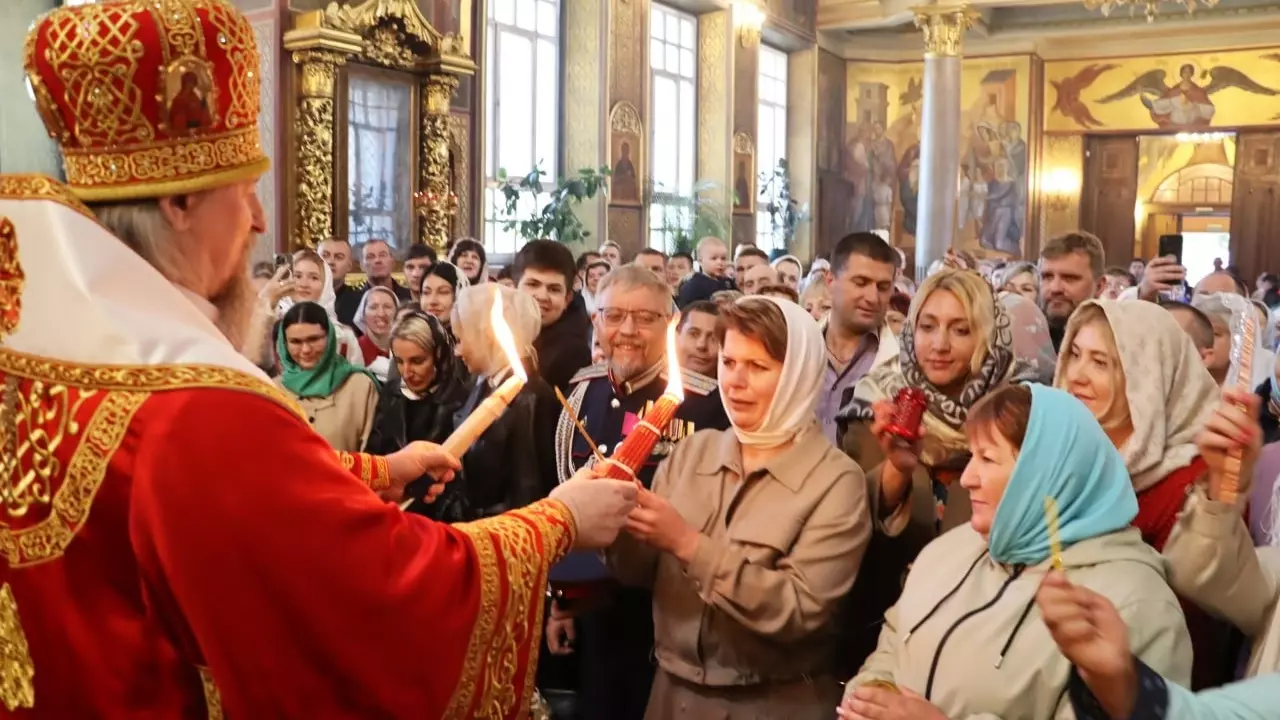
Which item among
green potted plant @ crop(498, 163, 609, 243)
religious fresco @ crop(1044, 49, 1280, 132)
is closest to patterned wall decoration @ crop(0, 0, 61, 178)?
green potted plant @ crop(498, 163, 609, 243)

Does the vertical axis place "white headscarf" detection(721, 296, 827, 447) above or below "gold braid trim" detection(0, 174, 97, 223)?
below

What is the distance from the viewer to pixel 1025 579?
2.04 meters

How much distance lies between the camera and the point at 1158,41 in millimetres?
20000

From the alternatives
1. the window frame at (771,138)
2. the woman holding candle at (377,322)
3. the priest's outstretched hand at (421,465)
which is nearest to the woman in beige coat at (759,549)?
the priest's outstretched hand at (421,465)

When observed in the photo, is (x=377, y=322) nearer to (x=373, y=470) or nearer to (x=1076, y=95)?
(x=373, y=470)

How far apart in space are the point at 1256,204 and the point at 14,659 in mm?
22315

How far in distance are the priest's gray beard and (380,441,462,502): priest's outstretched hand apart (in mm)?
410

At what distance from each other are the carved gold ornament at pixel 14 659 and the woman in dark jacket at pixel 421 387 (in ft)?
9.22

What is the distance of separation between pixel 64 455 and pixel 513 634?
2.22 ft

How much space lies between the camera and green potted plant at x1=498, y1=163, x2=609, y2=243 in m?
12.6

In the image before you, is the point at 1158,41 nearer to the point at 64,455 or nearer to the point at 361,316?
the point at 361,316

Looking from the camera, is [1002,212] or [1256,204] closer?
[1256,204]

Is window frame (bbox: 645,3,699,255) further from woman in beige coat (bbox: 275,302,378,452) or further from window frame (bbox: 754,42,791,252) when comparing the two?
woman in beige coat (bbox: 275,302,378,452)

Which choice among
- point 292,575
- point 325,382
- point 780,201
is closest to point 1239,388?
point 292,575
